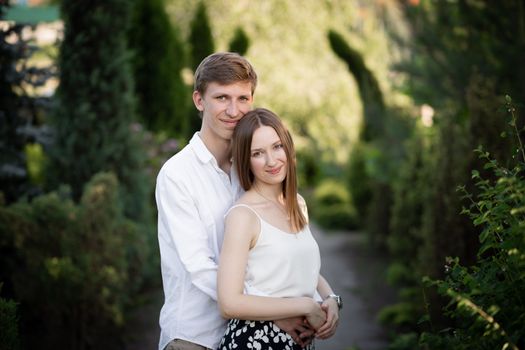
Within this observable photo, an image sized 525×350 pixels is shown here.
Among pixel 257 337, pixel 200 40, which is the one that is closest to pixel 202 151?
pixel 257 337

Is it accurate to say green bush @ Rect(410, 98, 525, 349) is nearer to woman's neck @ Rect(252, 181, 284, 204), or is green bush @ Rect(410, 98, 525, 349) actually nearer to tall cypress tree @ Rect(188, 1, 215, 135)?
woman's neck @ Rect(252, 181, 284, 204)

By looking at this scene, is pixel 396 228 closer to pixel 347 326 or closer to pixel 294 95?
pixel 347 326

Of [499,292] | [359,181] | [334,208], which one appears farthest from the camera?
[334,208]

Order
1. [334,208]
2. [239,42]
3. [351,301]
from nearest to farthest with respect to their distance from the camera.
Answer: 1. [351,301]
2. [334,208]
3. [239,42]

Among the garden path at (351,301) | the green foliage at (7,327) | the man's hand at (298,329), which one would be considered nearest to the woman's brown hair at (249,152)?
the man's hand at (298,329)

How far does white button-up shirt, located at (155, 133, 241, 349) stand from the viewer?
261cm

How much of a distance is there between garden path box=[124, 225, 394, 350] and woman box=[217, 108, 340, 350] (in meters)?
3.35

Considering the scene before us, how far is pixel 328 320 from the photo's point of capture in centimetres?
266

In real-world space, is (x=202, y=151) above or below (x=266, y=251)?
→ above

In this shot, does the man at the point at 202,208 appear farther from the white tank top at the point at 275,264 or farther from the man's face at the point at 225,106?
the white tank top at the point at 275,264

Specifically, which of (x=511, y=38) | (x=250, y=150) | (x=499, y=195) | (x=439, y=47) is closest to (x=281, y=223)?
(x=250, y=150)

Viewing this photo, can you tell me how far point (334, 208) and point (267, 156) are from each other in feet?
40.8

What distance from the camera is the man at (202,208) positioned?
8.61 ft

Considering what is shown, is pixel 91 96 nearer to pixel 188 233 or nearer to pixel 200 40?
pixel 188 233
